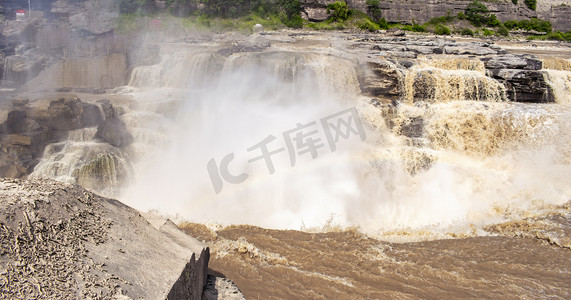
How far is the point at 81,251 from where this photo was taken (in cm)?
221

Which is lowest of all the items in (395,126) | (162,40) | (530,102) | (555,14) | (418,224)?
(418,224)

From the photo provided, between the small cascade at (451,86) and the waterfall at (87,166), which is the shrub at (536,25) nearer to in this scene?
the small cascade at (451,86)

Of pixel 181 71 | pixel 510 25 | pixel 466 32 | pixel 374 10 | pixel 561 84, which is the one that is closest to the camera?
pixel 561 84

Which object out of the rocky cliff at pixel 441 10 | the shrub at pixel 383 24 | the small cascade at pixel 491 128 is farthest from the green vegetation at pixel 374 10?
the small cascade at pixel 491 128

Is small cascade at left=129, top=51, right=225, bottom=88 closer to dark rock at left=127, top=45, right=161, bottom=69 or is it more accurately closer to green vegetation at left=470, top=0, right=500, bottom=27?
dark rock at left=127, top=45, right=161, bottom=69

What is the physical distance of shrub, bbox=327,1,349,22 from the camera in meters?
25.9

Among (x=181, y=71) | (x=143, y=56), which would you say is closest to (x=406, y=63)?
(x=181, y=71)

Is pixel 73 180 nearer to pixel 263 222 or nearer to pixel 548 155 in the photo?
pixel 263 222

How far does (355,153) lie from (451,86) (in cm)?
350

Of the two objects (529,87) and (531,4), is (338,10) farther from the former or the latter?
(529,87)

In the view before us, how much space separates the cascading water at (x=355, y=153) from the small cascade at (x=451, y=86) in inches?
1.0

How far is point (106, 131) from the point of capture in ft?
26.5

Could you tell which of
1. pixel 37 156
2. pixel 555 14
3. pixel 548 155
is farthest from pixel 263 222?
pixel 555 14

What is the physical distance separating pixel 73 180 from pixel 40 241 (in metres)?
5.88
